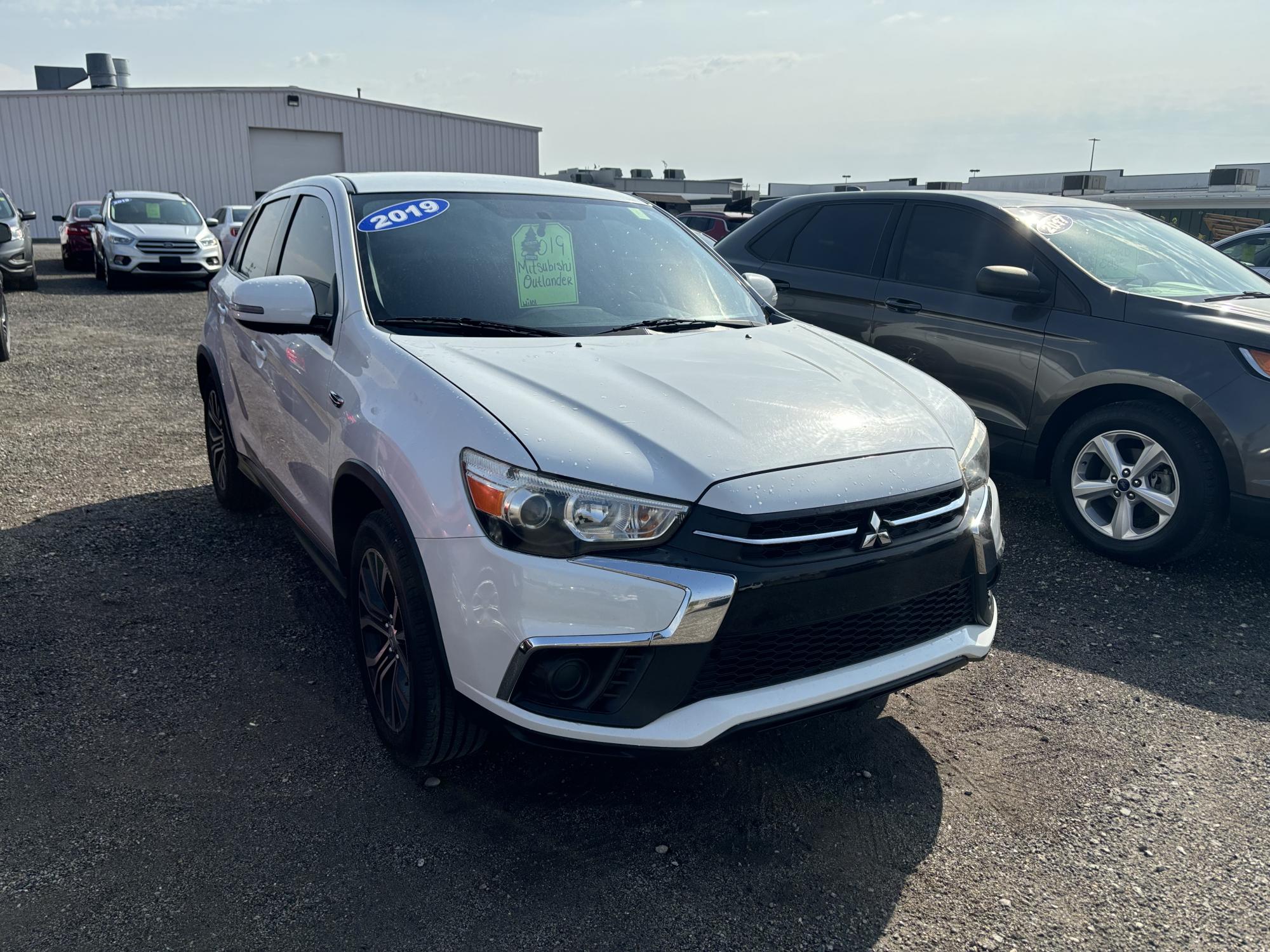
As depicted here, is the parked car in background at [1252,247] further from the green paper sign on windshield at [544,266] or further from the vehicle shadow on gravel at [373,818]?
the vehicle shadow on gravel at [373,818]

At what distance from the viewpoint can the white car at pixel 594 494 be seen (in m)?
2.29

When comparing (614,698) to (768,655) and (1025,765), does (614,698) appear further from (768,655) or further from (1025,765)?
(1025,765)

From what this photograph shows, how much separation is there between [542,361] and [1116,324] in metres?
3.21

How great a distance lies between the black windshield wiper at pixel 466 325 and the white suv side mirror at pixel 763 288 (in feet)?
4.04

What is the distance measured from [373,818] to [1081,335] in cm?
398

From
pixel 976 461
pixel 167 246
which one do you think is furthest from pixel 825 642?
pixel 167 246

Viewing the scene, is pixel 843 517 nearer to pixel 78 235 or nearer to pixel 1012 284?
pixel 1012 284

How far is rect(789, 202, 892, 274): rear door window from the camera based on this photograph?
5906mm

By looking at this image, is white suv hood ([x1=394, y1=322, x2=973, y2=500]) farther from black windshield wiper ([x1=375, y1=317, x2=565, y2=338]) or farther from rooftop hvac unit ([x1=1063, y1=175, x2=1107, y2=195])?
rooftop hvac unit ([x1=1063, y1=175, x2=1107, y2=195])

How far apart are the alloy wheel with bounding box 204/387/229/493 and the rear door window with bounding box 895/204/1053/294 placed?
3855 mm

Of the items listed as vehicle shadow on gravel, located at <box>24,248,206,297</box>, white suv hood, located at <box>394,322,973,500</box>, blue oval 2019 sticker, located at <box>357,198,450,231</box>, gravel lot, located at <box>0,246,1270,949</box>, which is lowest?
gravel lot, located at <box>0,246,1270,949</box>

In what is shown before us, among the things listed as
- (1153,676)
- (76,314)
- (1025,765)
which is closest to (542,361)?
(1025,765)

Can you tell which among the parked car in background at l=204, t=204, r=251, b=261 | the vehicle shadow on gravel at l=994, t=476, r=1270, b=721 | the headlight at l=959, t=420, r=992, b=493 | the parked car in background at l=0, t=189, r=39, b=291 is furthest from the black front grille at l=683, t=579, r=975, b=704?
the parked car in background at l=204, t=204, r=251, b=261

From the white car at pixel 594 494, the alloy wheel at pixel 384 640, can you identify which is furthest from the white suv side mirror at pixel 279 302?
the alloy wheel at pixel 384 640
